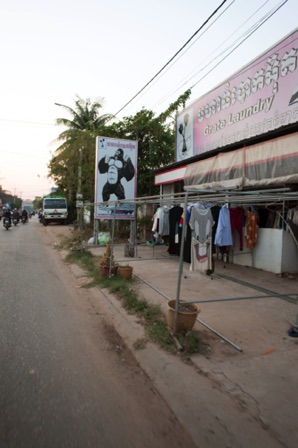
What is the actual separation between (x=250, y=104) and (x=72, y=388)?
9.31 metres

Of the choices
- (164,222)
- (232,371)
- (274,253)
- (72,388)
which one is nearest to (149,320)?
(232,371)

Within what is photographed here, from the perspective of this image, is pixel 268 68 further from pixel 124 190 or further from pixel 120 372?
pixel 120 372

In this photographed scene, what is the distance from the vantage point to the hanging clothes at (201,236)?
5777 millimetres

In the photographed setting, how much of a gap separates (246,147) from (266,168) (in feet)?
3.34

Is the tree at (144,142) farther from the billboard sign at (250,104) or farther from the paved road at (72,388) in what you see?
the paved road at (72,388)

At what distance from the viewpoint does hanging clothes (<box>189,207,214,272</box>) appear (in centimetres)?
578

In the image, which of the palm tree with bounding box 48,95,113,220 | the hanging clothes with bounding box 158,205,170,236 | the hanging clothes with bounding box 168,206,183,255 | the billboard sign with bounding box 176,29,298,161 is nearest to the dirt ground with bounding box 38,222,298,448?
the hanging clothes with bounding box 168,206,183,255

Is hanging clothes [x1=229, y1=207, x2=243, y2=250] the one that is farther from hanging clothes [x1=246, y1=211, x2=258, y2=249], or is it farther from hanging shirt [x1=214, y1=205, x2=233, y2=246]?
hanging shirt [x1=214, y1=205, x2=233, y2=246]

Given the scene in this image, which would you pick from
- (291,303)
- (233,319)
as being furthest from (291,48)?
(233,319)

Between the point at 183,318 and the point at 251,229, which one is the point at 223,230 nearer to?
the point at 251,229

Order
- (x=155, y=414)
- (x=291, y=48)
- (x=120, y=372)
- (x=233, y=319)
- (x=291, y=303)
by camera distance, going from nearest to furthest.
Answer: (x=155, y=414), (x=120, y=372), (x=233, y=319), (x=291, y=303), (x=291, y=48)

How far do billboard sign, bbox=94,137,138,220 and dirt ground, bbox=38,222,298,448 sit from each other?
7020 millimetres

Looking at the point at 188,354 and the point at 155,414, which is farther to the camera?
the point at 188,354

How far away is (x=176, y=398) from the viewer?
2936mm
